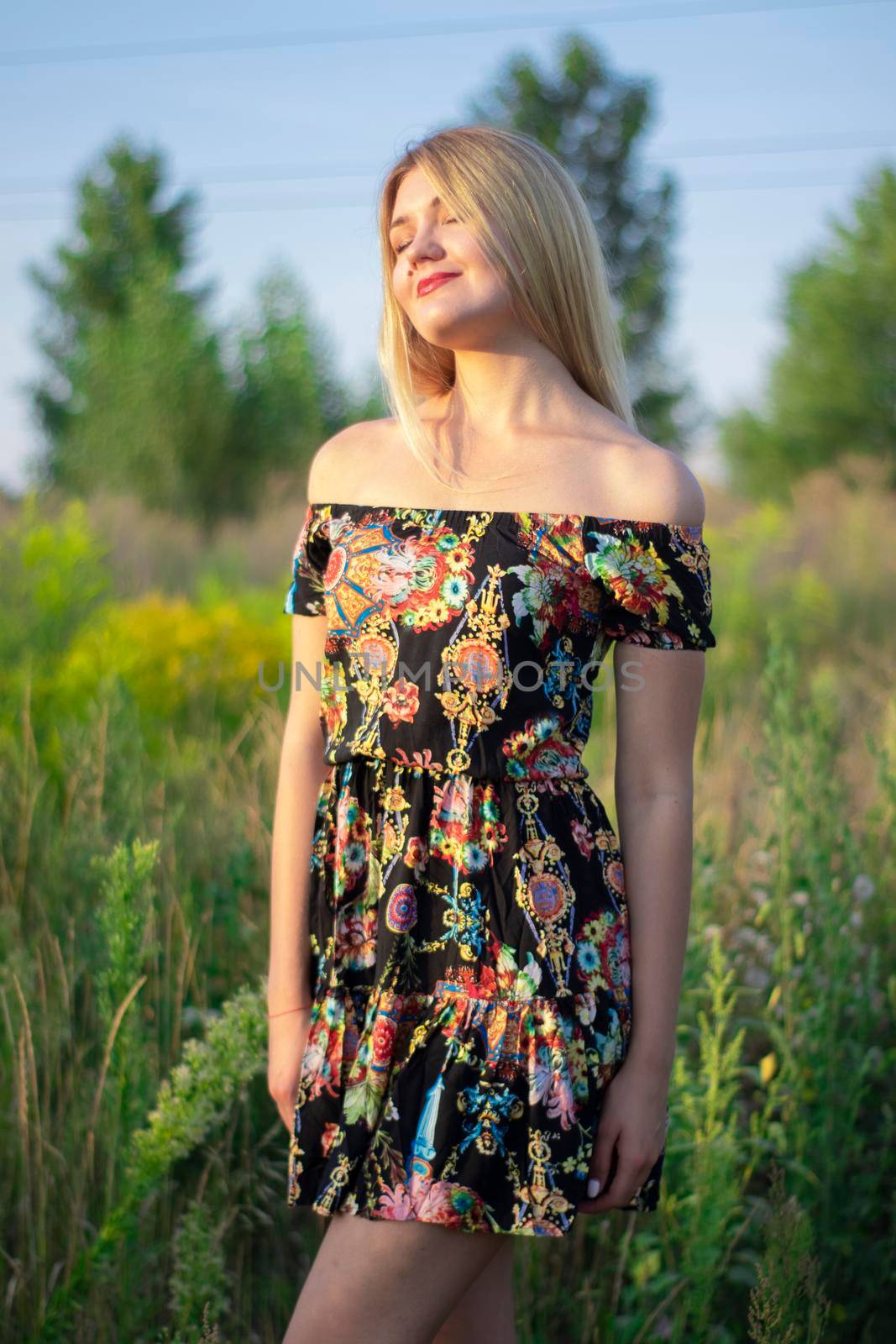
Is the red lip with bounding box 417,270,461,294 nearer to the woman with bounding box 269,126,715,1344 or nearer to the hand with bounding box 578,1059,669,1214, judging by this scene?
the woman with bounding box 269,126,715,1344

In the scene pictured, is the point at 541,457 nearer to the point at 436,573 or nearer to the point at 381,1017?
the point at 436,573

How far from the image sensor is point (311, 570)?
1.66m

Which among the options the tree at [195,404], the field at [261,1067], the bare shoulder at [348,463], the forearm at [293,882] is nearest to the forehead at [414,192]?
the bare shoulder at [348,463]

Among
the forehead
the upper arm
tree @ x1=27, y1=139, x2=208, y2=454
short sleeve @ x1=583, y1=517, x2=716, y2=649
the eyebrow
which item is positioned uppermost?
tree @ x1=27, y1=139, x2=208, y2=454

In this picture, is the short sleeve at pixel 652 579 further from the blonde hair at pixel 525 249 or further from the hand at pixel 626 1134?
the hand at pixel 626 1134

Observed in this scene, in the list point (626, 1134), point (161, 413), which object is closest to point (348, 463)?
point (626, 1134)

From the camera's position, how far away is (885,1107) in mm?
2361

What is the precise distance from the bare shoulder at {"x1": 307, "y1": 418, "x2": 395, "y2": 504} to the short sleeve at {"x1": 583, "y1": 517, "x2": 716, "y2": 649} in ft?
1.09

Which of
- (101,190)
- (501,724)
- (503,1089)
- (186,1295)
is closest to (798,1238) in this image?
(503,1089)

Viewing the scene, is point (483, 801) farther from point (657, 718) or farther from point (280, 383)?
point (280, 383)

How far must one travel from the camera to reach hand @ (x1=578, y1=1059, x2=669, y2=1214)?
1.43 meters

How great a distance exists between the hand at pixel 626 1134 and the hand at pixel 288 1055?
15.8 inches

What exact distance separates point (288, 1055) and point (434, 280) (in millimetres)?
1025

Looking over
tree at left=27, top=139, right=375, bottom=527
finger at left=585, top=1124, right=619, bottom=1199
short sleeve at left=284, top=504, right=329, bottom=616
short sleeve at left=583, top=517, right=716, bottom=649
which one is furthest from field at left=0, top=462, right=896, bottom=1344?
tree at left=27, top=139, right=375, bottom=527
